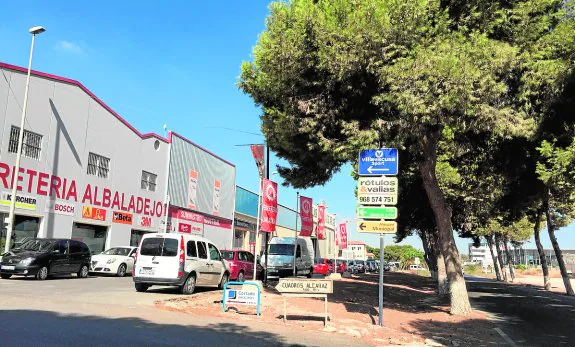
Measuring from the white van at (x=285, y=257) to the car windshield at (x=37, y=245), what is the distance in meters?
12.8

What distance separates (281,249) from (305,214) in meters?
7.28

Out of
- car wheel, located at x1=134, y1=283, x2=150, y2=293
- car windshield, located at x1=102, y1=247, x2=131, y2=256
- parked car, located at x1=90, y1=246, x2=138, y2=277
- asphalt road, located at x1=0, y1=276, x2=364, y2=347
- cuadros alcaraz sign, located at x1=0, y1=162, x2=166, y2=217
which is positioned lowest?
asphalt road, located at x1=0, y1=276, x2=364, y2=347

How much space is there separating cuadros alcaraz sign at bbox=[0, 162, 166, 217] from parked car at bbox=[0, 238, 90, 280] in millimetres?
5496

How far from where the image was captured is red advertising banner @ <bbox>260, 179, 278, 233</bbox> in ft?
59.1

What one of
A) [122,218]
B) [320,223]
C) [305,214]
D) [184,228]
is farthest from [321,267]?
[305,214]

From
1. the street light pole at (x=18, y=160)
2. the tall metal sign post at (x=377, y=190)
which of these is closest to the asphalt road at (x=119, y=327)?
the tall metal sign post at (x=377, y=190)

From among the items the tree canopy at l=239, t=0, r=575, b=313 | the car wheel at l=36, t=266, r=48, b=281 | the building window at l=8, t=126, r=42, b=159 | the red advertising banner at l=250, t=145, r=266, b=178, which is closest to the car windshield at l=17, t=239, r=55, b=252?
the car wheel at l=36, t=266, r=48, b=281

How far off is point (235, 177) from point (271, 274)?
22502 millimetres

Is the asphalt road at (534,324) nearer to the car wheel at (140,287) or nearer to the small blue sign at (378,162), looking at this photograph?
the small blue sign at (378,162)

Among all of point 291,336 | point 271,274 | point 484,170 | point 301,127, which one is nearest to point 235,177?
point 271,274

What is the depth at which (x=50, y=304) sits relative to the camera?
11039 mm

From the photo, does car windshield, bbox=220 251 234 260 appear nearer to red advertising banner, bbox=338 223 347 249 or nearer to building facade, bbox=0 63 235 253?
building facade, bbox=0 63 235 253

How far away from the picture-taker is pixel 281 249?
2988cm

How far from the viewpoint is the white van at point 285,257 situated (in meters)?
29.0
